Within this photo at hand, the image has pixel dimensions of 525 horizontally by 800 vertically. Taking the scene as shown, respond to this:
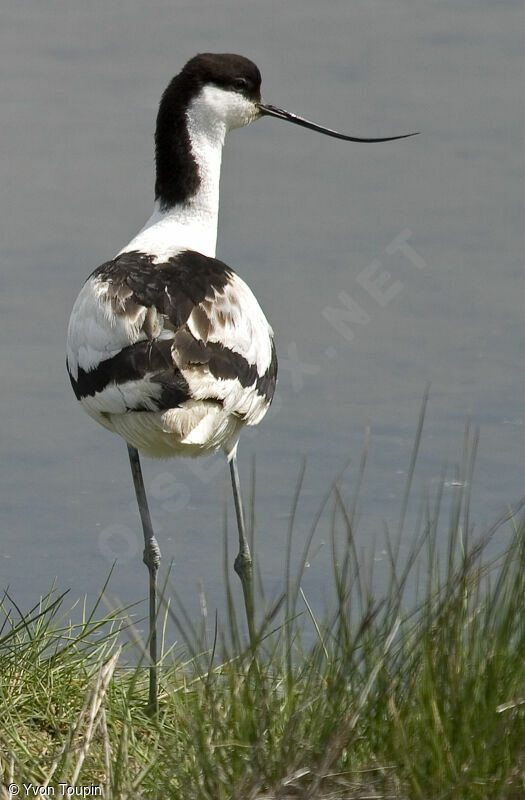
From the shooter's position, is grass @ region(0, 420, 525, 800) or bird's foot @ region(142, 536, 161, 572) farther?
bird's foot @ region(142, 536, 161, 572)

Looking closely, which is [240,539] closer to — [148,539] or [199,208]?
[148,539]

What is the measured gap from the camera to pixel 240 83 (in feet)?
20.9

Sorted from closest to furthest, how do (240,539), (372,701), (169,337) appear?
1. (372,701)
2. (169,337)
3. (240,539)

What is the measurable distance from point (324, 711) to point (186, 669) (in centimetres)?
200

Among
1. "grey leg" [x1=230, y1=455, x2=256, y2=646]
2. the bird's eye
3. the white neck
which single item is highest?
the bird's eye

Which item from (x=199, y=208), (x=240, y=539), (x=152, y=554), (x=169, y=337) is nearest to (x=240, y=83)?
(x=199, y=208)

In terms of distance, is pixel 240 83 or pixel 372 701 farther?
pixel 240 83

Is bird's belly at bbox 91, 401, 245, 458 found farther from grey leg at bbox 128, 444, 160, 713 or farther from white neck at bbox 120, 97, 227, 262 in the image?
white neck at bbox 120, 97, 227, 262

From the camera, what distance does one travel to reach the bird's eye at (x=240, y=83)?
6.34m

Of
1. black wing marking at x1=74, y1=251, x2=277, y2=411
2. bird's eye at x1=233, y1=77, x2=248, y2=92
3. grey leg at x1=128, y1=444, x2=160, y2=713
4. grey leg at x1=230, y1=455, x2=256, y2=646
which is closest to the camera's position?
black wing marking at x1=74, y1=251, x2=277, y2=411

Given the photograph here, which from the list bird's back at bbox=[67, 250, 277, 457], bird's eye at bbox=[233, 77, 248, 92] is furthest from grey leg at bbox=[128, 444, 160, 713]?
bird's eye at bbox=[233, 77, 248, 92]

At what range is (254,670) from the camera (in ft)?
10.6

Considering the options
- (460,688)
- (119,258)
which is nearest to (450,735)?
(460,688)

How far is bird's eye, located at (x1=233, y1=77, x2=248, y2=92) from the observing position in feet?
20.8
